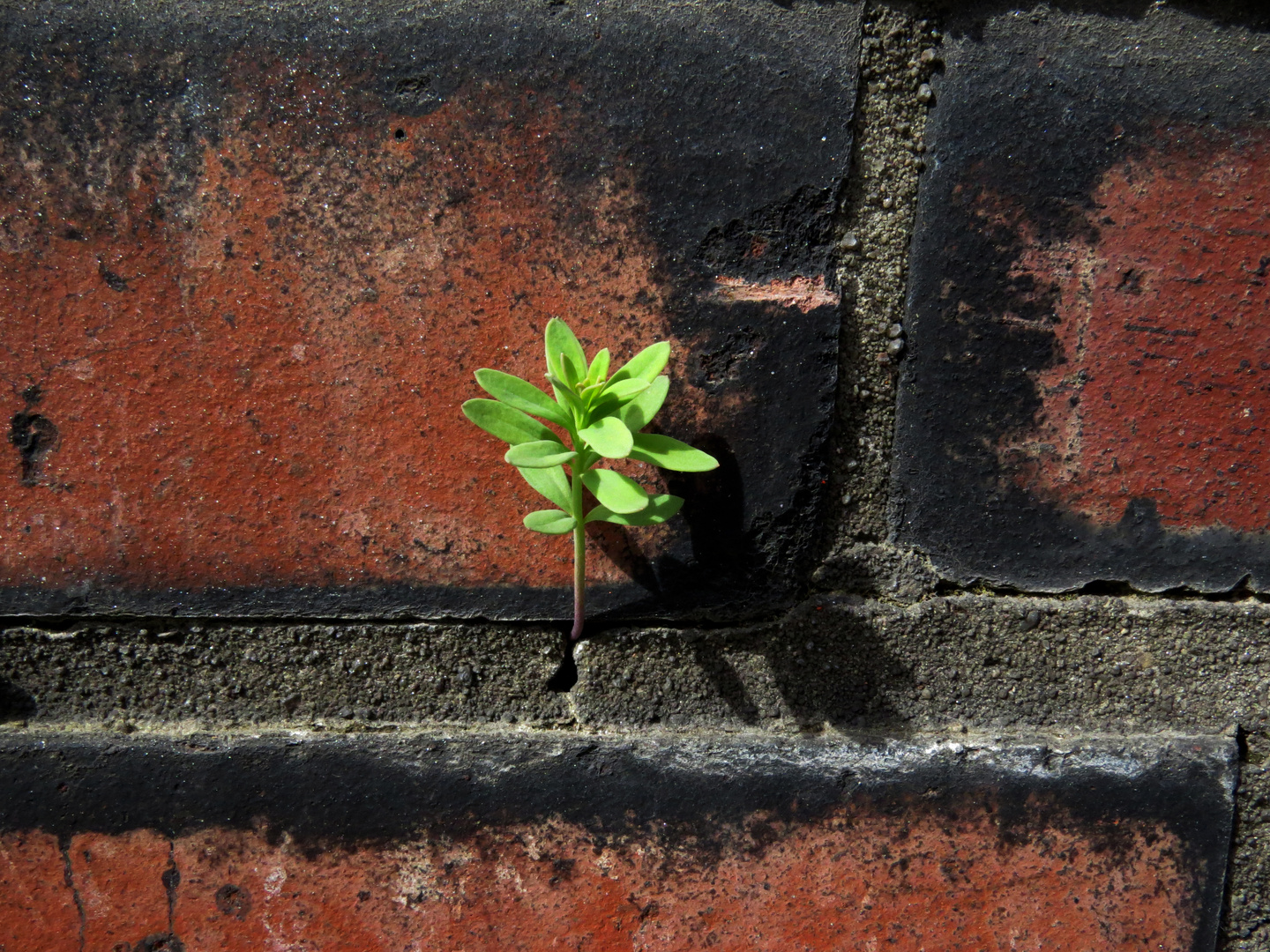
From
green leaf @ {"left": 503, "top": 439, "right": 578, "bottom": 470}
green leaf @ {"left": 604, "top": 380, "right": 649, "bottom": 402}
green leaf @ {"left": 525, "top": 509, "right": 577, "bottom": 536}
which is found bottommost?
green leaf @ {"left": 525, "top": 509, "right": 577, "bottom": 536}

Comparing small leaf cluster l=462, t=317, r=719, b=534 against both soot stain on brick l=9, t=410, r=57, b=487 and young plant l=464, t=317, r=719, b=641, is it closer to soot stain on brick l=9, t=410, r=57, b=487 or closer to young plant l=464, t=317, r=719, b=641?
young plant l=464, t=317, r=719, b=641

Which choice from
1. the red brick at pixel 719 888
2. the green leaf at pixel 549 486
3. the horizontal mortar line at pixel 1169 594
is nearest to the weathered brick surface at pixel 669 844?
the red brick at pixel 719 888

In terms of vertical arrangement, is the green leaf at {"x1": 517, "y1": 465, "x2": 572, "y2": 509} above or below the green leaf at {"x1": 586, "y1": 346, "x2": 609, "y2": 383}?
below

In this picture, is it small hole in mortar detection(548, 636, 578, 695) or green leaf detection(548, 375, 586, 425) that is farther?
small hole in mortar detection(548, 636, 578, 695)

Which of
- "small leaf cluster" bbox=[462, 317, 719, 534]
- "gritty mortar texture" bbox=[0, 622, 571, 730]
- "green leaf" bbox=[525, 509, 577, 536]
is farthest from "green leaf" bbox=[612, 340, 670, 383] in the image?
"gritty mortar texture" bbox=[0, 622, 571, 730]

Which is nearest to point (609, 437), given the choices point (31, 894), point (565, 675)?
point (565, 675)

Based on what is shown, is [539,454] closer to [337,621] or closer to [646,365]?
[646,365]

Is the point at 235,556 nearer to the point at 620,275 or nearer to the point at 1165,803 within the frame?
the point at 620,275

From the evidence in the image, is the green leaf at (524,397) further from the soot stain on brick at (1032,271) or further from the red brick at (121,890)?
the red brick at (121,890)
